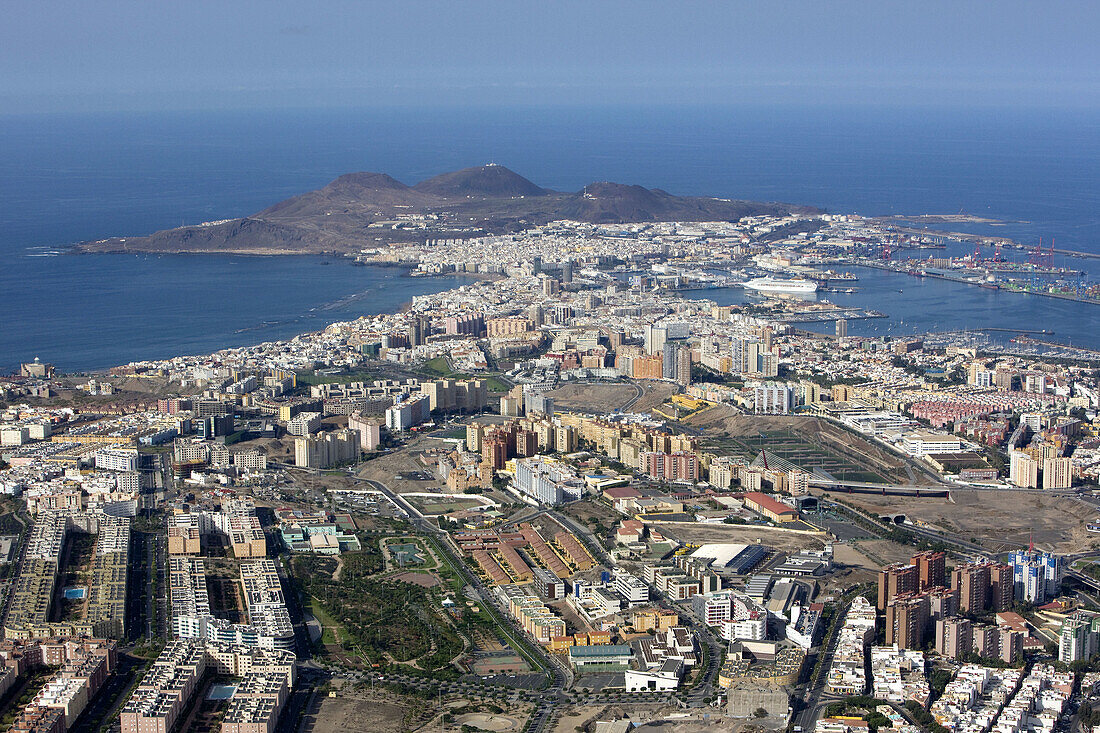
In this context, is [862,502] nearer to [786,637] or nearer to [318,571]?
[786,637]

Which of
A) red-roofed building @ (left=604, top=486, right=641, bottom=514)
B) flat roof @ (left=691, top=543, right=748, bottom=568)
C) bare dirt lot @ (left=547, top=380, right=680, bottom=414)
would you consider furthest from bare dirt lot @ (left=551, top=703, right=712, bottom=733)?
bare dirt lot @ (left=547, top=380, right=680, bottom=414)

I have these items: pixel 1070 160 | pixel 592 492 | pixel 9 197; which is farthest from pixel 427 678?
pixel 1070 160

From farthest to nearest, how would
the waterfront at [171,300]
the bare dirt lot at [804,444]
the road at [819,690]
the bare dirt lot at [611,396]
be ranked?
1. the waterfront at [171,300]
2. the bare dirt lot at [611,396]
3. the bare dirt lot at [804,444]
4. the road at [819,690]

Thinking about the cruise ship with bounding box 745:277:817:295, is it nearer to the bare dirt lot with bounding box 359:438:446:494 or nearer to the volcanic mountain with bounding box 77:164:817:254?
the volcanic mountain with bounding box 77:164:817:254

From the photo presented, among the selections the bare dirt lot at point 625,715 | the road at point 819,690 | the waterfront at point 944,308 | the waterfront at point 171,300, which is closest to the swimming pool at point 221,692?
the bare dirt lot at point 625,715

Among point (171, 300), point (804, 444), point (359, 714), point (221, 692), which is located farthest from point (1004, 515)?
point (171, 300)

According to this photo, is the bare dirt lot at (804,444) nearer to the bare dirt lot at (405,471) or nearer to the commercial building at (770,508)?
A: the commercial building at (770,508)
